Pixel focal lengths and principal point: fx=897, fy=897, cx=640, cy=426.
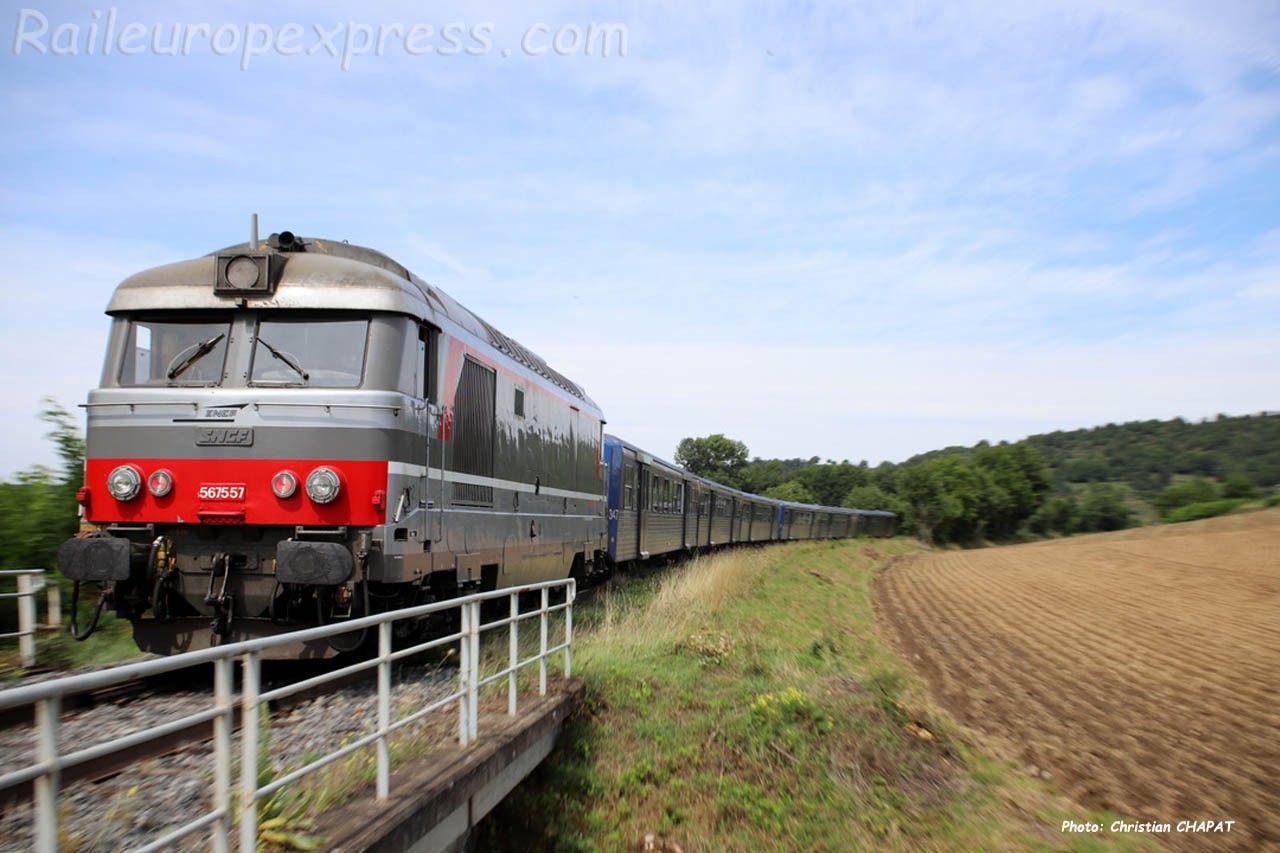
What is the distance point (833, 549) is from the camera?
44.5 m

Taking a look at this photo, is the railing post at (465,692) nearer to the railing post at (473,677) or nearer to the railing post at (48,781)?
the railing post at (473,677)

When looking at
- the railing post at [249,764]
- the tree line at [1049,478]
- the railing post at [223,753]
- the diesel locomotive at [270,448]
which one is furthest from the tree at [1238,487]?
the railing post at [223,753]

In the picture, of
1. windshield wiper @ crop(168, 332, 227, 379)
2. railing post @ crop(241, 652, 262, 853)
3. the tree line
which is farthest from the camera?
the tree line

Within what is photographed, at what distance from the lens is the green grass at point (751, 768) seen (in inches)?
262

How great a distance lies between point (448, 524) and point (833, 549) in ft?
126

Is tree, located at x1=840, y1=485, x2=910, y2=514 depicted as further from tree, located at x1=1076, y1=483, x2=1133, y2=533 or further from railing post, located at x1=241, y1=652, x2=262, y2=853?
railing post, located at x1=241, y1=652, x2=262, y2=853

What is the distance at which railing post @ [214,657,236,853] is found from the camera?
120 inches

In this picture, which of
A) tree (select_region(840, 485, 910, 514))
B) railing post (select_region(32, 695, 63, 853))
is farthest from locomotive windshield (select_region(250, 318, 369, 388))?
tree (select_region(840, 485, 910, 514))

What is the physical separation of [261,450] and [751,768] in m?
4.80

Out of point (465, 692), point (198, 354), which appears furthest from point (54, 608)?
point (465, 692)

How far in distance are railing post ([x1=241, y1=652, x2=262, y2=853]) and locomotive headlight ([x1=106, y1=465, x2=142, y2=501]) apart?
4649 mm

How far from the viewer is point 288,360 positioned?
7465 mm

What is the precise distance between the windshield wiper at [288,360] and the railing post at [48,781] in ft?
17.0

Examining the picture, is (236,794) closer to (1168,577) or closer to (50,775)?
(50,775)
